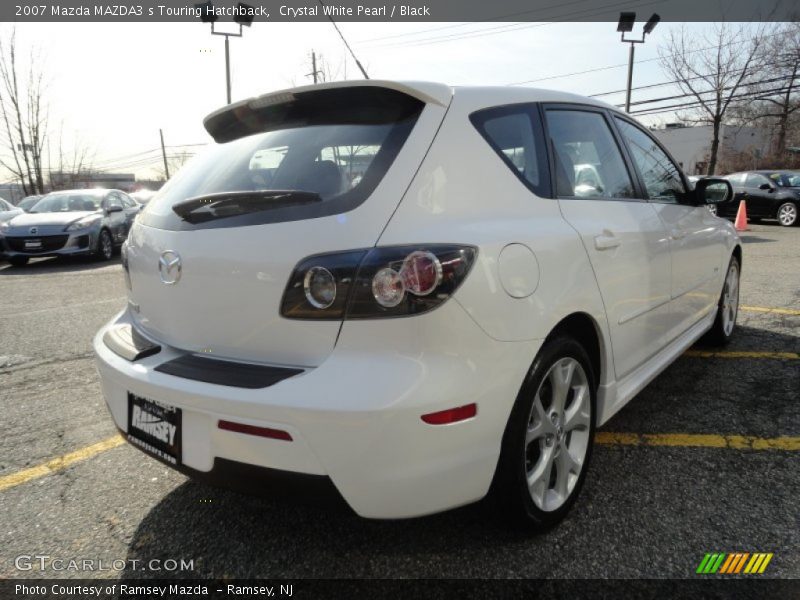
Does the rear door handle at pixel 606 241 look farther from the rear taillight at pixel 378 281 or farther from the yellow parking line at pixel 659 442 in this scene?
the yellow parking line at pixel 659 442

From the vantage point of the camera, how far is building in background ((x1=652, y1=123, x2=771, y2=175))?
37.2 metres

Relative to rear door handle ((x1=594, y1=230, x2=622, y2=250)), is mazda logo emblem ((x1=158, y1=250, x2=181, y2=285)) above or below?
below

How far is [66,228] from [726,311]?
1038 cm

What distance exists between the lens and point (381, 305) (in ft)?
5.16

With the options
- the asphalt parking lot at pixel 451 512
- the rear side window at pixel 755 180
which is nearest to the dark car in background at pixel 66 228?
the asphalt parking lot at pixel 451 512

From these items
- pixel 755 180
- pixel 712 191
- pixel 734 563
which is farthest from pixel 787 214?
pixel 734 563

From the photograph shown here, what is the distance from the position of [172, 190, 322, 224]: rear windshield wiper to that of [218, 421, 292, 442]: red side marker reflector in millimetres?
678

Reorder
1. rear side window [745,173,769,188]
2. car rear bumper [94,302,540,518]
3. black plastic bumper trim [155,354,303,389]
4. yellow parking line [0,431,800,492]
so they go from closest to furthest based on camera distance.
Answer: car rear bumper [94,302,540,518]
black plastic bumper trim [155,354,303,389]
yellow parking line [0,431,800,492]
rear side window [745,173,769,188]

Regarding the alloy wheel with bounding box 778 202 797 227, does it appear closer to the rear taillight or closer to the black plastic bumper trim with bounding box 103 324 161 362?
the rear taillight

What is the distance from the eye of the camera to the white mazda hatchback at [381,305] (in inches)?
61.9

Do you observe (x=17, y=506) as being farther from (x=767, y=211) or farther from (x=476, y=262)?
(x=767, y=211)

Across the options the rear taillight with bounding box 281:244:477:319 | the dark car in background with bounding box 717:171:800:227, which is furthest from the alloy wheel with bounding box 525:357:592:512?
the dark car in background with bounding box 717:171:800:227

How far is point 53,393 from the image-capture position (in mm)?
3576

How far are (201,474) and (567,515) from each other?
139 centimetres
